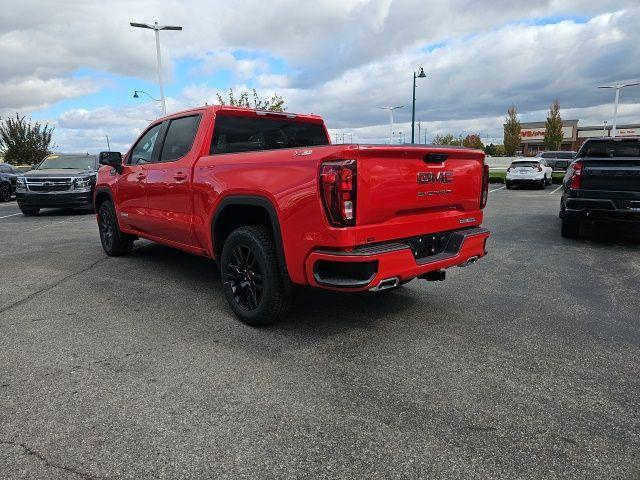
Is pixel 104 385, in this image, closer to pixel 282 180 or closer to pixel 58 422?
pixel 58 422

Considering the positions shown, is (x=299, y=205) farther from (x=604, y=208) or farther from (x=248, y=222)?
(x=604, y=208)

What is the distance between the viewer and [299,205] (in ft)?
10.7

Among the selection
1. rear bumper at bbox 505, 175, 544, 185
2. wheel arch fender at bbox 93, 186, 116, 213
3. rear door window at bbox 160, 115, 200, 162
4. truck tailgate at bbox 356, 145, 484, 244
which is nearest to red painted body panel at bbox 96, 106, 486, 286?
truck tailgate at bbox 356, 145, 484, 244

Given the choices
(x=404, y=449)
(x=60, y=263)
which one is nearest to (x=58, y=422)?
(x=404, y=449)

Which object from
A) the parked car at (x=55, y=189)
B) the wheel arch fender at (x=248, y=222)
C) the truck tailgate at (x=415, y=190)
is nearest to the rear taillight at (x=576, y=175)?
the truck tailgate at (x=415, y=190)

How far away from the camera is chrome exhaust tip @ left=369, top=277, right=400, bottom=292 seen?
3195mm

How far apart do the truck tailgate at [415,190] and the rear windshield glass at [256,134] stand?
1915 millimetres

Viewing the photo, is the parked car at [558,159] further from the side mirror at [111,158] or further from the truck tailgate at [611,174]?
the side mirror at [111,158]

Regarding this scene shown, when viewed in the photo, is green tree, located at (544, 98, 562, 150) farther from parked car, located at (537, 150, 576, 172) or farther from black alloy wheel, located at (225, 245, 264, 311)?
black alloy wheel, located at (225, 245, 264, 311)

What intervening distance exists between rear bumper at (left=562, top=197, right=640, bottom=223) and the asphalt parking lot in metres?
2.19

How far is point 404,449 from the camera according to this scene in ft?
7.54

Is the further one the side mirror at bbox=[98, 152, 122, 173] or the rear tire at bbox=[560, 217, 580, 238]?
the rear tire at bbox=[560, 217, 580, 238]

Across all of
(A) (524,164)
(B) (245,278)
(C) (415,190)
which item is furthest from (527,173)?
(B) (245,278)

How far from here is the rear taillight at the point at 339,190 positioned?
Result: 3.02 metres
